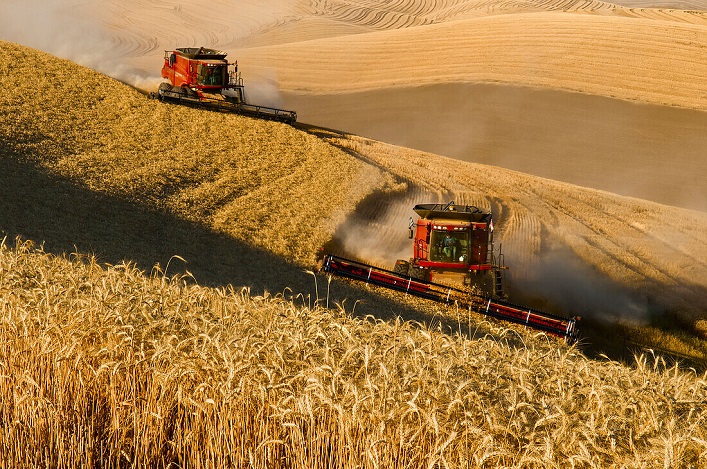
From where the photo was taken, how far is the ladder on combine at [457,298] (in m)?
16.8

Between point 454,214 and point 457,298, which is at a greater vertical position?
point 454,214

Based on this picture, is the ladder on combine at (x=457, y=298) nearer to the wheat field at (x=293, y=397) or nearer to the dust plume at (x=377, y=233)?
the dust plume at (x=377, y=233)

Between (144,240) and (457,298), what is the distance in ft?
23.6

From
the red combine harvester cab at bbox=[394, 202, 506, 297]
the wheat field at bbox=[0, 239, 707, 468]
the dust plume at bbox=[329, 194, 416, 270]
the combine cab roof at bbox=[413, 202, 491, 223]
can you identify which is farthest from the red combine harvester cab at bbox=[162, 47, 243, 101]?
the wheat field at bbox=[0, 239, 707, 468]

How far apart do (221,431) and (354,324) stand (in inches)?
68.3

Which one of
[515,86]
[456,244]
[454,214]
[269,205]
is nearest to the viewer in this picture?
[454,214]

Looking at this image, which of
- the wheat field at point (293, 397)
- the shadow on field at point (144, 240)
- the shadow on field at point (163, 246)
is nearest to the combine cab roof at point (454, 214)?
the shadow on field at point (163, 246)

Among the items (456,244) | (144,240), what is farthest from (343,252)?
(144,240)

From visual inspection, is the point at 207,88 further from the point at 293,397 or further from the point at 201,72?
the point at 293,397

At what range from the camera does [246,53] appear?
2520 inches

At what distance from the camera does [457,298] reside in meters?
17.9

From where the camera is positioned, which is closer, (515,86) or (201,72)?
(201,72)

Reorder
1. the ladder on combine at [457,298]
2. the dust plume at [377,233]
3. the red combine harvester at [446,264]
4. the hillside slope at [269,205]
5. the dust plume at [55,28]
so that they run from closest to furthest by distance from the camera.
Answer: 1. the ladder on combine at [457,298]
2. the red combine harvester at [446,264]
3. the hillside slope at [269,205]
4. the dust plume at [377,233]
5. the dust plume at [55,28]

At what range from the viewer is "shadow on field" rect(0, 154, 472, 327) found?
669 inches
